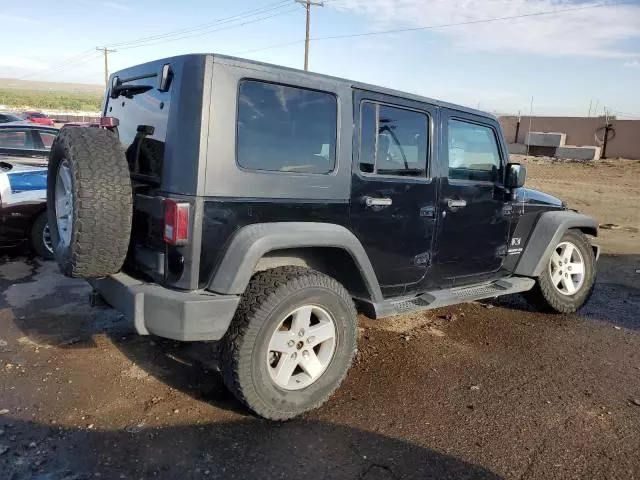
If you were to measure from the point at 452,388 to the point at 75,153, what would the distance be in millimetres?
2801

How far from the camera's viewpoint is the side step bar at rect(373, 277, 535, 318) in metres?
3.74

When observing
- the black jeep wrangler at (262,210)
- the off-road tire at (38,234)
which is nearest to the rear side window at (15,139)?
the off-road tire at (38,234)

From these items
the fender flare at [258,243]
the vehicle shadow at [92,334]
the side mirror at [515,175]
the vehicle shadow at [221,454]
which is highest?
the side mirror at [515,175]

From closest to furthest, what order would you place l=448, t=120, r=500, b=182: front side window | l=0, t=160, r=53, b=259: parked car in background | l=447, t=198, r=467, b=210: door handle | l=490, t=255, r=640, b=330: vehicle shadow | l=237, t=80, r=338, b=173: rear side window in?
l=237, t=80, r=338, b=173: rear side window → l=447, t=198, r=467, b=210: door handle → l=448, t=120, r=500, b=182: front side window → l=490, t=255, r=640, b=330: vehicle shadow → l=0, t=160, r=53, b=259: parked car in background

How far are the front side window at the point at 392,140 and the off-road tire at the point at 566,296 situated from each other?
1.97 metres

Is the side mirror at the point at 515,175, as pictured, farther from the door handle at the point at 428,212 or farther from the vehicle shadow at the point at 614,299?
the vehicle shadow at the point at 614,299

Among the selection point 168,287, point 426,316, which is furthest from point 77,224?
point 426,316

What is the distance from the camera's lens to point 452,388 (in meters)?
3.71

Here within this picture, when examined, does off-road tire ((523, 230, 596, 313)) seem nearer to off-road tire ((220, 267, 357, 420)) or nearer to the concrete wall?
off-road tire ((220, 267, 357, 420))

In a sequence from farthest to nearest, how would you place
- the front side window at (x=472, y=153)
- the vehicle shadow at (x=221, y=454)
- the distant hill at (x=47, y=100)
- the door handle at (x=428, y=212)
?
the distant hill at (x=47, y=100)
the front side window at (x=472, y=153)
the door handle at (x=428, y=212)
the vehicle shadow at (x=221, y=454)

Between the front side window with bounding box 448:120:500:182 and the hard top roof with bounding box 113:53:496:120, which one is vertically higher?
the hard top roof with bounding box 113:53:496:120

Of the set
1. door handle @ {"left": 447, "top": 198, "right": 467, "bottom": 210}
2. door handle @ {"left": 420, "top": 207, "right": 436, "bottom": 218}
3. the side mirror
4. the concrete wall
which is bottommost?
door handle @ {"left": 420, "top": 207, "right": 436, "bottom": 218}

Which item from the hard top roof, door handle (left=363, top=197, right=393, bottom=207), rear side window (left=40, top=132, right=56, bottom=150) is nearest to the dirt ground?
door handle (left=363, top=197, right=393, bottom=207)

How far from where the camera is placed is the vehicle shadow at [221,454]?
2678 millimetres
